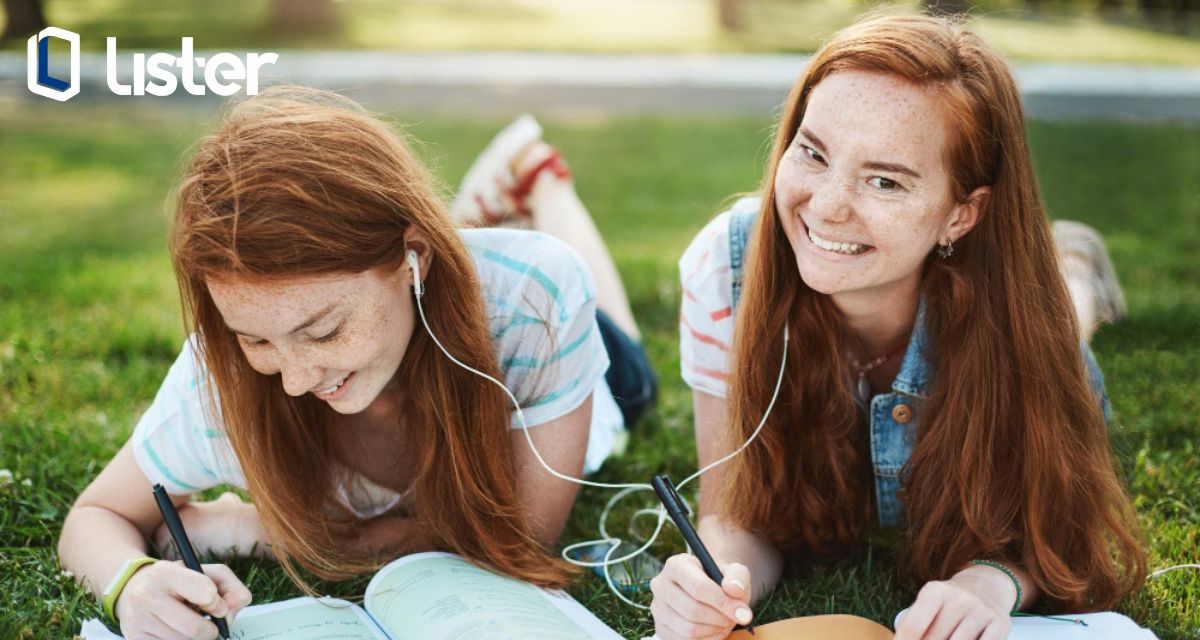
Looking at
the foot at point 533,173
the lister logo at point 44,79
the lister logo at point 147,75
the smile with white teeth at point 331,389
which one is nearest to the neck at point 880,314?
the smile with white teeth at point 331,389

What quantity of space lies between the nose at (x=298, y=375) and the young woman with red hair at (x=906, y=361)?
30.9 inches

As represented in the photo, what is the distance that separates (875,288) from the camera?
251 cm

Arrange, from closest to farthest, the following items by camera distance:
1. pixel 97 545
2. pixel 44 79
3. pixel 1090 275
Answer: pixel 97 545, pixel 1090 275, pixel 44 79

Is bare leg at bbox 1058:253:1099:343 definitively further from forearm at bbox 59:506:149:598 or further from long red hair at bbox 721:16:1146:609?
forearm at bbox 59:506:149:598

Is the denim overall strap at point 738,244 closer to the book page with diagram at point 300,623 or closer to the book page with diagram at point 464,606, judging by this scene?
the book page with diagram at point 464,606

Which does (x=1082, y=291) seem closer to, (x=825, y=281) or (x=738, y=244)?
(x=738, y=244)

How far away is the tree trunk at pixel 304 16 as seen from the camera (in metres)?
14.1

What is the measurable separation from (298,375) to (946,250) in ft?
4.32

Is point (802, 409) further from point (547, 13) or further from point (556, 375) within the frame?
point (547, 13)

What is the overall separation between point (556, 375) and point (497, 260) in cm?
29

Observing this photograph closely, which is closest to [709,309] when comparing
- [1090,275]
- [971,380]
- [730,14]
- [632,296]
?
[971,380]

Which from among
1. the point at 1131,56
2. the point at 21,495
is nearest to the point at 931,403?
the point at 21,495

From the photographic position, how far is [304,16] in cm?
1425

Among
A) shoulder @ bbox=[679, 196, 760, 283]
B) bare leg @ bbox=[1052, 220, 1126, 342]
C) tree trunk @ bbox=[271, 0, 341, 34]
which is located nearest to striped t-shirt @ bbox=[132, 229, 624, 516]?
shoulder @ bbox=[679, 196, 760, 283]
